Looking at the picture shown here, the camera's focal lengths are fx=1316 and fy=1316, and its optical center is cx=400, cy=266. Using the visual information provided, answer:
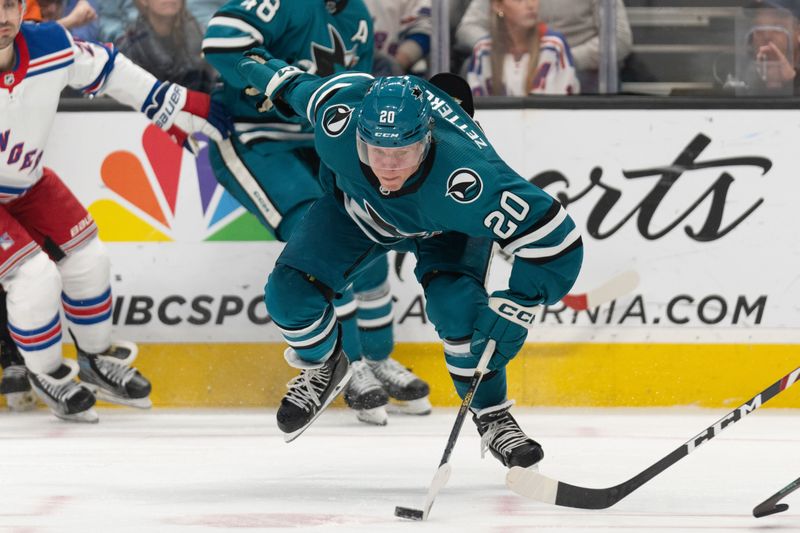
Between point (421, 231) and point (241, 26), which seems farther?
point (241, 26)

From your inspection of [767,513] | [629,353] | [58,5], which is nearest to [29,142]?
[58,5]

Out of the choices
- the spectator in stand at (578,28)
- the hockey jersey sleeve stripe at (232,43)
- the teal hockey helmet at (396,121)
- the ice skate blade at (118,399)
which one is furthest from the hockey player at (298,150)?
the teal hockey helmet at (396,121)

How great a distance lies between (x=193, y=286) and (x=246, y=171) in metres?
0.56

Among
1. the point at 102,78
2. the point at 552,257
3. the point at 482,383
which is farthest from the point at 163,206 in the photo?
the point at 552,257

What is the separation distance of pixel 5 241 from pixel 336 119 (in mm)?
1444

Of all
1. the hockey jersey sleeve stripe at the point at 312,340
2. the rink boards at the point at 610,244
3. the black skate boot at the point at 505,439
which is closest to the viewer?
the black skate boot at the point at 505,439

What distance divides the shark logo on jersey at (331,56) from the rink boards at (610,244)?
50cm

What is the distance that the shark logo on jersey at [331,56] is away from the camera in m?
4.03

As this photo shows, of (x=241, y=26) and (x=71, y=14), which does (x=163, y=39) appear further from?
(x=241, y=26)

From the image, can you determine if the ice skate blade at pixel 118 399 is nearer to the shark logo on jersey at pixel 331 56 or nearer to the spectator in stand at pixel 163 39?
the spectator in stand at pixel 163 39

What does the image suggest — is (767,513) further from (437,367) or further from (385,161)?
(437,367)

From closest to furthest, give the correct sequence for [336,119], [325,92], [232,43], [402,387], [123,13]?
1. [336,119]
2. [325,92]
3. [232,43]
4. [402,387]
5. [123,13]

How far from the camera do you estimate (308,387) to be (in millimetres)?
3301

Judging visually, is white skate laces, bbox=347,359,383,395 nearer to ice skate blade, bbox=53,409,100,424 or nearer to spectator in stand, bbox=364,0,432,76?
ice skate blade, bbox=53,409,100,424
